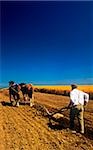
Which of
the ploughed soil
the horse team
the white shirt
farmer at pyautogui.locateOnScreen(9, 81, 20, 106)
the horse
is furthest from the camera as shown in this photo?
the horse

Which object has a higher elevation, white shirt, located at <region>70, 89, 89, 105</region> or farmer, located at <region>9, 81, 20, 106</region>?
farmer, located at <region>9, 81, 20, 106</region>

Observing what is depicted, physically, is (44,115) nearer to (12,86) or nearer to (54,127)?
(54,127)

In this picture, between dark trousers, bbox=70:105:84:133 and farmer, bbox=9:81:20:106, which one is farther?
farmer, bbox=9:81:20:106

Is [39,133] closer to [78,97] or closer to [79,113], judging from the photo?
[79,113]

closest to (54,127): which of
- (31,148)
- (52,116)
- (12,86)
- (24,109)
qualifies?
(52,116)

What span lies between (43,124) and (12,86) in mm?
4005

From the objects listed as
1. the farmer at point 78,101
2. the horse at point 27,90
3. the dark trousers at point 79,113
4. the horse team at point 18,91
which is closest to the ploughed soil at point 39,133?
the dark trousers at point 79,113

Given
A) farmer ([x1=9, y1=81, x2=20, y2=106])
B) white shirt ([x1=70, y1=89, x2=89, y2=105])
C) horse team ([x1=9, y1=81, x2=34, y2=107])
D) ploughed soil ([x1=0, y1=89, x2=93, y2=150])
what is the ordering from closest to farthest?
ploughed soil ([x1=0, y1=89, x2=93, y2=150]) → white shirt ([x1=70, y1=89, x2=89, y2=105]) → horse team ([x1=9, y1=81, x2=34, y2=107]) → farmer ([x1=9, y1=81, x2=20, y2=106])

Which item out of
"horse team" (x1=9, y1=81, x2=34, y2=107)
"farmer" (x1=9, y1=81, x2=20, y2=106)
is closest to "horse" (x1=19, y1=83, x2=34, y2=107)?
"horse team" (x1=9, y1=81, x2=34, y2=107)

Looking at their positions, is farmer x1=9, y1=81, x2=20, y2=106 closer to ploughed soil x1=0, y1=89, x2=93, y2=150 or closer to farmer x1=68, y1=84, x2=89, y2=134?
ploughed soil x1=0, y1=89, x2=93, y2=150

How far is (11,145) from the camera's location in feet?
20.3

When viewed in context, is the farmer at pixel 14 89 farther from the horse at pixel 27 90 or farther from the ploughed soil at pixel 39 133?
the ploughed soil at pixel 39 133

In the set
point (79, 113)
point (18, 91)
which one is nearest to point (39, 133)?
point (79, 113)

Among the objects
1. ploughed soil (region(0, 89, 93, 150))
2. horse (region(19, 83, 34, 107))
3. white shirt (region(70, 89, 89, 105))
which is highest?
horse (region(19, 83, 34, 107))
